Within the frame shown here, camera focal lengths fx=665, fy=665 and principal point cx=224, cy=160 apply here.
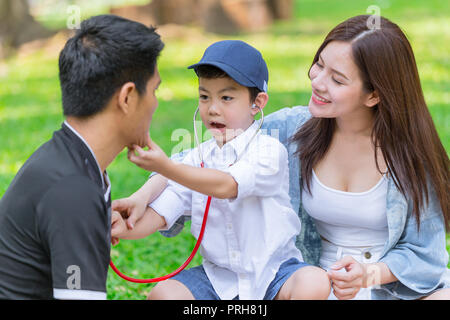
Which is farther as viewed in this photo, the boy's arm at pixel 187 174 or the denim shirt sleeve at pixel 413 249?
the denim shirt sleeve at pixel 413 249

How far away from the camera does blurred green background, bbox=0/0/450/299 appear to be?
481cm

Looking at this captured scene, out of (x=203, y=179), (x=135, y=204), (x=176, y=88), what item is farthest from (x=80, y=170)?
(x=176, y=88)

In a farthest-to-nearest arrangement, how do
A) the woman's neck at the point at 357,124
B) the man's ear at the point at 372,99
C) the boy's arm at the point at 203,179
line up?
the woman's neck at the point at 357,124
the man's ear at the point at 372,99
the boy's arm at the point at 203,179

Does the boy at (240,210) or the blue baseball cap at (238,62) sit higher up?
the blue baseball cap at (238,62)

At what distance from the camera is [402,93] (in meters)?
3.05

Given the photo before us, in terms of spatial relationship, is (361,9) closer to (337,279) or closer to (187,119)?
(187,119)

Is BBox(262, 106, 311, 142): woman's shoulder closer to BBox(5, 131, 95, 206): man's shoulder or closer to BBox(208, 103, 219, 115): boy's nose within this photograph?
BBox(208, 103, 219, 115): boy's nose

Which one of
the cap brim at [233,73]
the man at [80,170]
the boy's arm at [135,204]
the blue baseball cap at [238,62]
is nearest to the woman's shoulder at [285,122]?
the blue baseball cap at [238,62]

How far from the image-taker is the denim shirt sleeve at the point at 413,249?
10.0 ft

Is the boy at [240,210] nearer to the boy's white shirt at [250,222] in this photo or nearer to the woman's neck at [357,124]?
the boy's white shirt at [250,222]

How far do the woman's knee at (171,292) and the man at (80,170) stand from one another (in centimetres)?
59

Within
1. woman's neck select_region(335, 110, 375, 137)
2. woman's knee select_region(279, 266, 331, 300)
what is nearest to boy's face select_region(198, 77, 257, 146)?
woman's neck select_region(335, 110, 375, 137)

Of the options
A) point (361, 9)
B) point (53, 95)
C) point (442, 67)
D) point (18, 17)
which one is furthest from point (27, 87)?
point (361, 9)

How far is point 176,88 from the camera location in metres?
9.95
